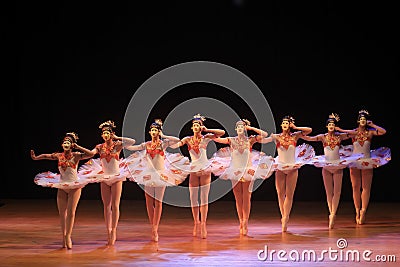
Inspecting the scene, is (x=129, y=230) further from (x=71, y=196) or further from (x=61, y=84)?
(x=61, y=84)

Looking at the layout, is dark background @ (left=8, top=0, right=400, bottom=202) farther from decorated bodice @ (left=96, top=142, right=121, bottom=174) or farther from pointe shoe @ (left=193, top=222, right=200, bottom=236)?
decorated bodice @ (left=96, top=142, right=121, bottom=174)

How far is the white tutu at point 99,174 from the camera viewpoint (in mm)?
6404

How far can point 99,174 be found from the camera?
6.46m

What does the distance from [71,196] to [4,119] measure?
3736 mm

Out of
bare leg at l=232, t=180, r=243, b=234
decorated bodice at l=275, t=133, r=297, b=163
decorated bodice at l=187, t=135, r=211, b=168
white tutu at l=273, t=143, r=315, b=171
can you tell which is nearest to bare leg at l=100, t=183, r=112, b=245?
decorated bodice at l=187, t=135, r=211, b=168

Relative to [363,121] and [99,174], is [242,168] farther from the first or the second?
[363,121]

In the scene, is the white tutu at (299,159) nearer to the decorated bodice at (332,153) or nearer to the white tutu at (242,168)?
the white tutu at (242,168)

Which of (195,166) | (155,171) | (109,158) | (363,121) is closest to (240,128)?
(195,166)

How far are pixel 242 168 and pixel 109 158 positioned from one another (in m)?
1.39

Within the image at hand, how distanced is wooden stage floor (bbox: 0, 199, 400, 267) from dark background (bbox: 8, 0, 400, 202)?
136 cm

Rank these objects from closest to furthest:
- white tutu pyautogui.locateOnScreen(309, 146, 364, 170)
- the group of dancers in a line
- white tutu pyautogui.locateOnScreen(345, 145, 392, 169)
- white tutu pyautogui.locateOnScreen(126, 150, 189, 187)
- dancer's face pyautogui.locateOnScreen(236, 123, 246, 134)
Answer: the group of dancers in a line → white tutu pyautogui.locateOnScreen(126, 150, 189, 187) → dancer's face pyautogui.locateOnScreen(236, 123, 246, 134) → white tutu pyautogui.locateOnScreen(309, 146, 364, 170) → white tutu pyautogui.locateOnScreen(345, 145, 392, 169)

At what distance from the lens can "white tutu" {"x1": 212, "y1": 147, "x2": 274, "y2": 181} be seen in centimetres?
686

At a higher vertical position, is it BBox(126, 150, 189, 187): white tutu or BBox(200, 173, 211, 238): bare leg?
BBox(126, 150, 189, 187): white tutu

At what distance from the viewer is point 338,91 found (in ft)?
29.9
